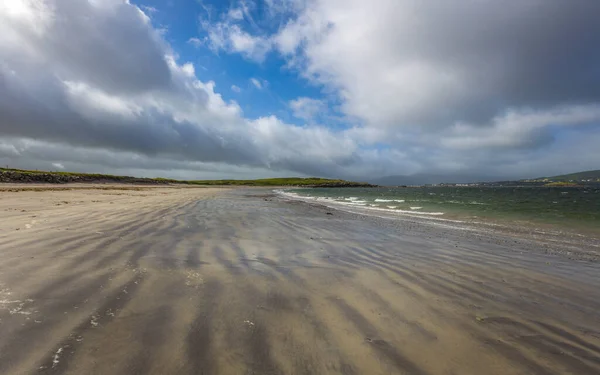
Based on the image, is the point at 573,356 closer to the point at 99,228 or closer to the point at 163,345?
the point at 163,345

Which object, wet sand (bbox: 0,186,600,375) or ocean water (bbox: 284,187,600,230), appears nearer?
wet sand (bbox: 0,186,600,375)

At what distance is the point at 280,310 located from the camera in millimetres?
4395

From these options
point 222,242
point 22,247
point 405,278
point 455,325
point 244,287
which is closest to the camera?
point 455,325

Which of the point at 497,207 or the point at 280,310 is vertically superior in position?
the point at 280,310

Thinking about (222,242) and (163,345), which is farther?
(222,242)

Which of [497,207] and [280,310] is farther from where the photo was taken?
[497,207]

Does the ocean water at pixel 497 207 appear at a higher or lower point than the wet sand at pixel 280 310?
lower

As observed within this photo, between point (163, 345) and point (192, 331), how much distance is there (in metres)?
0.40

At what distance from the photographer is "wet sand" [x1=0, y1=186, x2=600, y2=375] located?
122 inches

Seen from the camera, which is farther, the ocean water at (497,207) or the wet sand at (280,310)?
the ocean water at (497,207)

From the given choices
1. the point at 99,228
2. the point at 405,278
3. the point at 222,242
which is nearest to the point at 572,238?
the point at 405,278

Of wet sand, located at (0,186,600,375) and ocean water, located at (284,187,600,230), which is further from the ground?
wet sand, located at (0,186,600,375)

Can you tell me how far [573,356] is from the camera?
357cm

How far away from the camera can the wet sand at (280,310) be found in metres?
3.10
